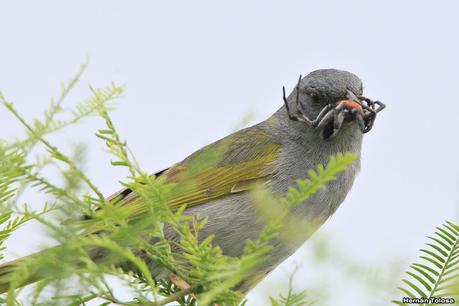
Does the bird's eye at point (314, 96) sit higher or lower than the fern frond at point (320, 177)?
higher

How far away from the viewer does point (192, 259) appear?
5.66ft

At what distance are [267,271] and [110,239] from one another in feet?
9.85

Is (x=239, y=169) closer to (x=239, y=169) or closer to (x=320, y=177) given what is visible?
(x=239, y=169)

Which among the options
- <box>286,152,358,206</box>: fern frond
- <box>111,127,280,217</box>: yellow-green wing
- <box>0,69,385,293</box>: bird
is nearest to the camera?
<box>286,152,358,206</box>: fern frond

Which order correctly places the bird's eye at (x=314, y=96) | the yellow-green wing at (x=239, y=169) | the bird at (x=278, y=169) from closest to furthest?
the bird at (x=278, y=169), the yellow-green wing at (x=239, y=169), the bird's eye at (x=314, y=96)

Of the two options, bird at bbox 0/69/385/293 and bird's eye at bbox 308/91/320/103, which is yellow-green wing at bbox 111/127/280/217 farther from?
bird's eye at bbox 308/91/320/103

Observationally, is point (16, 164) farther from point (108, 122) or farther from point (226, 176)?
point (226, 176)

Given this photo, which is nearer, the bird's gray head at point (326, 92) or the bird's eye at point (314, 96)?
→ the bird's gray head at point (326, 92)

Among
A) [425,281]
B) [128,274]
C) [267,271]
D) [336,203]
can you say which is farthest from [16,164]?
[336,203]

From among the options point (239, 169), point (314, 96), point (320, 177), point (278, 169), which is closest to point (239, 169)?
point (239, 169)

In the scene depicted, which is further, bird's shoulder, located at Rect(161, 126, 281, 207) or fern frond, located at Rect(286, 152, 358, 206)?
bird's shoulder, located at Rect(161, 126, 281, 207)

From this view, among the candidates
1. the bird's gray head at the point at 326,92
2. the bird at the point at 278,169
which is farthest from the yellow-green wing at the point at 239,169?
the bird's gray head at the point at 326,92

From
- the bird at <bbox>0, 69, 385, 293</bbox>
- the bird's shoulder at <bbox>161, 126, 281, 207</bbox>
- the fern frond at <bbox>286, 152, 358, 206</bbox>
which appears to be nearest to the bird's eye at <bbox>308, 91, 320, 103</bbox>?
the bird at <bbox>0, 69, 385, 293</bbox>

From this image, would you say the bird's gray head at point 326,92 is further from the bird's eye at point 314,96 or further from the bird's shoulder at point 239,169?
the bird's shoulder at point 239,169
